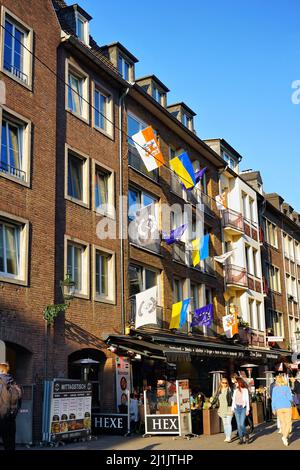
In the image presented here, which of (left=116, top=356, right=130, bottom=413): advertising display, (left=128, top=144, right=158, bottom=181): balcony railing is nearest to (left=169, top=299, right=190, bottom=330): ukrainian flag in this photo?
(left=116, top=356, right=130, bottom=413): advertising display

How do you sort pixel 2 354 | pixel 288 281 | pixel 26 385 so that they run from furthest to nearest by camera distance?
pixel 288 281 → pixel 26 385 → pixel 2 354

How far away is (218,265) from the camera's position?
31.4 meters

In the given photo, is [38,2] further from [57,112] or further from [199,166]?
[199,166]

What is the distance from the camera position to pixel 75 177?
1994 centimetres

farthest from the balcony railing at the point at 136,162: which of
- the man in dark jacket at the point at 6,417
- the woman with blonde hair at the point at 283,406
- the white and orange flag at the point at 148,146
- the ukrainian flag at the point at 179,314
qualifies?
the man in dark jacket at the point at 6,417

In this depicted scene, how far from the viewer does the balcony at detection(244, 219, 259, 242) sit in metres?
35.0

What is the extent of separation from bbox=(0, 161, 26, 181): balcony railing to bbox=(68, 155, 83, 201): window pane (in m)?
2.64

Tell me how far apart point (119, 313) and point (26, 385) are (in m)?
5.59

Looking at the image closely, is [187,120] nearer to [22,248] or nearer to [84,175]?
[84,175]

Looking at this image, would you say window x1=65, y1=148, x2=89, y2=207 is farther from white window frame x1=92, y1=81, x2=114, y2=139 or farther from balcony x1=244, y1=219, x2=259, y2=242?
balcony x1=244, y1=219, x2=259, y2=242

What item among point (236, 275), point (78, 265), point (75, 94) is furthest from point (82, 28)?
point (236, 275)

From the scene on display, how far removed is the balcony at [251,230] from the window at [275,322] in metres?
5.27
